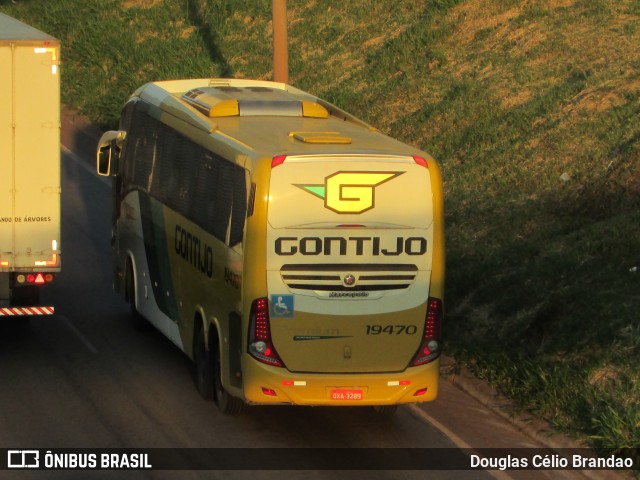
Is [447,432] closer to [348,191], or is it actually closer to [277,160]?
[348,191]

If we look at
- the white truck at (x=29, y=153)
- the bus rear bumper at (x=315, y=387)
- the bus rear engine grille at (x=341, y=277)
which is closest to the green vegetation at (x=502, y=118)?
the bus rear bumper at (x=315, y=387)

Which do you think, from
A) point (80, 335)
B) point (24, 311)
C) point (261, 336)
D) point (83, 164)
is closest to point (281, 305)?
point (261, 336)

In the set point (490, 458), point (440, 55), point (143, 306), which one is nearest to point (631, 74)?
point (440, 55)

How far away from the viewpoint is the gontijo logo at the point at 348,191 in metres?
13.3

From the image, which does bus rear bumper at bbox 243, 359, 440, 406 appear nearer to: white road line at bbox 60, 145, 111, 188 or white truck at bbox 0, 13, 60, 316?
white truck at bbox 0, 13, 60, 316

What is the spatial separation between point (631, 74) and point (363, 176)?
11661mm

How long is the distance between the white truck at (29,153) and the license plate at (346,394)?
12.7ft

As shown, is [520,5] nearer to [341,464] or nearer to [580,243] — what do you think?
[580,243]

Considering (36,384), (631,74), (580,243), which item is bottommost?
(36,384)

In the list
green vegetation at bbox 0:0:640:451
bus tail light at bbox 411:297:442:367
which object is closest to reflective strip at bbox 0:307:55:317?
bus tail light at bbox 411:297:442:367

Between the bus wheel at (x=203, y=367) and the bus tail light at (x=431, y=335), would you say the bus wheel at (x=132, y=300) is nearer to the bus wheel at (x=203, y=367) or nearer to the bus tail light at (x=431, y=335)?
the bus wheel at (x=203, y=367)

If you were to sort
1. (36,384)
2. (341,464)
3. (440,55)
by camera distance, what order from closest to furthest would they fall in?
(341,464) → (36,384) → (440,55)

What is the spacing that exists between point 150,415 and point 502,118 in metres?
11.6

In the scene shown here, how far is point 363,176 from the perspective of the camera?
→ 43.9 ft
